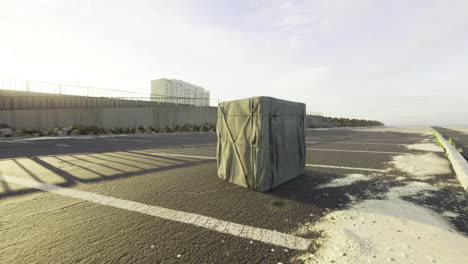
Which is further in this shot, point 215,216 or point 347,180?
point 347,180

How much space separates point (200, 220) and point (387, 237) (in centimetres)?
217

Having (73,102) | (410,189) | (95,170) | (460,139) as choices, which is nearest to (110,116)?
(73,102)

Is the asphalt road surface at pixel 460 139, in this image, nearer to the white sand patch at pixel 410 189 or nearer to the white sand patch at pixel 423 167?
the white sand patch at pixel 423 167

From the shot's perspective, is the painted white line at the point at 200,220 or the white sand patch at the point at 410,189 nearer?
the painted white line at the point at 200,220

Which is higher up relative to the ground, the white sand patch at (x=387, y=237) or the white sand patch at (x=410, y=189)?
the white sand patch at (x=410, y=189)

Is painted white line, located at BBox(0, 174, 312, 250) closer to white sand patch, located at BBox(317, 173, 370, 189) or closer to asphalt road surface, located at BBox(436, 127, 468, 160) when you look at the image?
white sand patch, located at BBox(317, 173, 370, 189)

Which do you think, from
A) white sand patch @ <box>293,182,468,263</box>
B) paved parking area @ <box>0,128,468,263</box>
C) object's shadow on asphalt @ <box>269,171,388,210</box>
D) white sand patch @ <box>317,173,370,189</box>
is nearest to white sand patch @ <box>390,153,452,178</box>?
paved parking area @ <box>0,128,468,263</box>

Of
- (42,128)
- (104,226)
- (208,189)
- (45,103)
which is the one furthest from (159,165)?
(45,103)

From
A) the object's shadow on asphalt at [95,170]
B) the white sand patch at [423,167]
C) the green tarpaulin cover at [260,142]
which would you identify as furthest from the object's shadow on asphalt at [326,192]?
the object's shadow on asphalt at [95,170]

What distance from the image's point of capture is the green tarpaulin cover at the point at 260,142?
3.47 meters

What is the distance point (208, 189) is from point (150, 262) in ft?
6.40

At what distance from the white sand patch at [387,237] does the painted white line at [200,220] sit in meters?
0.22

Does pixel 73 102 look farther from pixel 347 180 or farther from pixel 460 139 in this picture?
pixel 460 139

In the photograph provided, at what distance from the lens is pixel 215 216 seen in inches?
102
